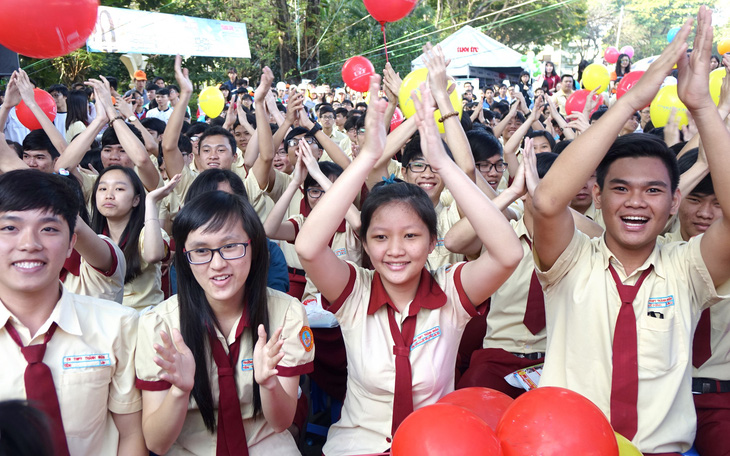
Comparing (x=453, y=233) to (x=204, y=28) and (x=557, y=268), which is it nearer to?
(x=557, y=268)

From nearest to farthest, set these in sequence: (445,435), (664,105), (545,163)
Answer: (445,435) < (545,163) < (664,105)

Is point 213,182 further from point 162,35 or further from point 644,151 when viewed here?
point 162,35

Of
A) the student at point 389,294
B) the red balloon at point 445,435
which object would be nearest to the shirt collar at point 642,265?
the student at point 389,294

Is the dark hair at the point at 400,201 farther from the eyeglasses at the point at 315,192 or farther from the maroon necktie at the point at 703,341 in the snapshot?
the eyeglasses at the point at 315,192

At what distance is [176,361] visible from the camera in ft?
5.74

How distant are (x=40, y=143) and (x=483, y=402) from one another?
13.2 feet

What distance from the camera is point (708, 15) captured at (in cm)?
191

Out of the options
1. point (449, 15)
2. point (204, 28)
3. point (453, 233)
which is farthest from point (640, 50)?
point (453, 233)

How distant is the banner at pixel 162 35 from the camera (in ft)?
40.9

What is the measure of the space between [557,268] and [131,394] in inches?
60.4

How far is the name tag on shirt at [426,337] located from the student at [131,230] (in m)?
1.60

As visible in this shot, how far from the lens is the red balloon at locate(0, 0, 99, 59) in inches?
127

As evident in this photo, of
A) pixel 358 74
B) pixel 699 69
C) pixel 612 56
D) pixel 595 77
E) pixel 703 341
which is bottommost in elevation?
pixel 703 341

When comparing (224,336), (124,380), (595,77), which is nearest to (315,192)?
(224,336)
